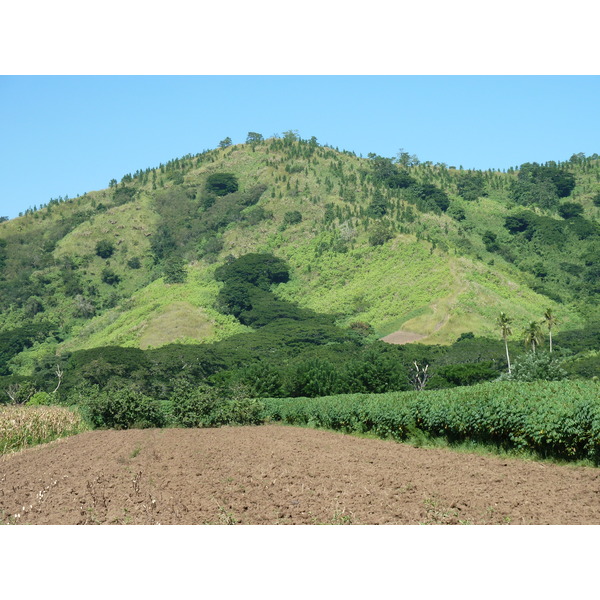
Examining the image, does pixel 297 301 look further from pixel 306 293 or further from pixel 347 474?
pixel 347 474

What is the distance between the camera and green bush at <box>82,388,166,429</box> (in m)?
44.7

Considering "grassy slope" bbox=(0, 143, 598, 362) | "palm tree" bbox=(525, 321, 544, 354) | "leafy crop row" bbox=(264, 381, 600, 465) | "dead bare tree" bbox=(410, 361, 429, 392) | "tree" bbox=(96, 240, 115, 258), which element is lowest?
"dead bare tree" bbox=(410, 361, 429, 392)

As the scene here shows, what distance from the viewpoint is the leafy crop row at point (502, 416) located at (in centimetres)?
2156

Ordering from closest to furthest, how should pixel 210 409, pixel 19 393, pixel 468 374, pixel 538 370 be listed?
1. pixel 210 409
2. pixel 538 370
3. pixel 468 374
4. pixel 19 393

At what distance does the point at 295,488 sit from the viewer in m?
16.8

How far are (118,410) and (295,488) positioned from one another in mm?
30169

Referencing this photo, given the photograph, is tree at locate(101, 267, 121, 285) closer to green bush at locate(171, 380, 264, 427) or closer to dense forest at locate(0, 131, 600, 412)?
dense forest at locate(0, 131, 600, 412)

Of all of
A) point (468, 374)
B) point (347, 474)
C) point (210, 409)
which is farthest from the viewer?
point (468, 374)

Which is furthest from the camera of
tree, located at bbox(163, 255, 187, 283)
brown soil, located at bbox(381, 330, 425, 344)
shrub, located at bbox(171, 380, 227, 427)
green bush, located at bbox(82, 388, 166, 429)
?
tree, located at bbox(163, 255, 187, 283)

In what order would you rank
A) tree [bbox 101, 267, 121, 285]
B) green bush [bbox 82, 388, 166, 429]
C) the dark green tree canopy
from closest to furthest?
green bush [bbox 82, 388, 166, 429] → the dark green tree canopy → tree [bbox 101, 267, 121, 285]

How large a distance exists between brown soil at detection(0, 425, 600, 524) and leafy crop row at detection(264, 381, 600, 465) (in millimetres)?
1276

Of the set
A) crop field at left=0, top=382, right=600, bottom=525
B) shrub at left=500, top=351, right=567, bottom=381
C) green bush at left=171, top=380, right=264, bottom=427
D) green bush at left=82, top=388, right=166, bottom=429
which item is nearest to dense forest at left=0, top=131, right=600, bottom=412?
shrub at left=500, top=351, right=567, bottom=381

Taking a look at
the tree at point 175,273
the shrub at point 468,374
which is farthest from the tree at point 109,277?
the shrub at point 468,374

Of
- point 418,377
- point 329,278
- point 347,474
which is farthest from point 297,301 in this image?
point 347,474
